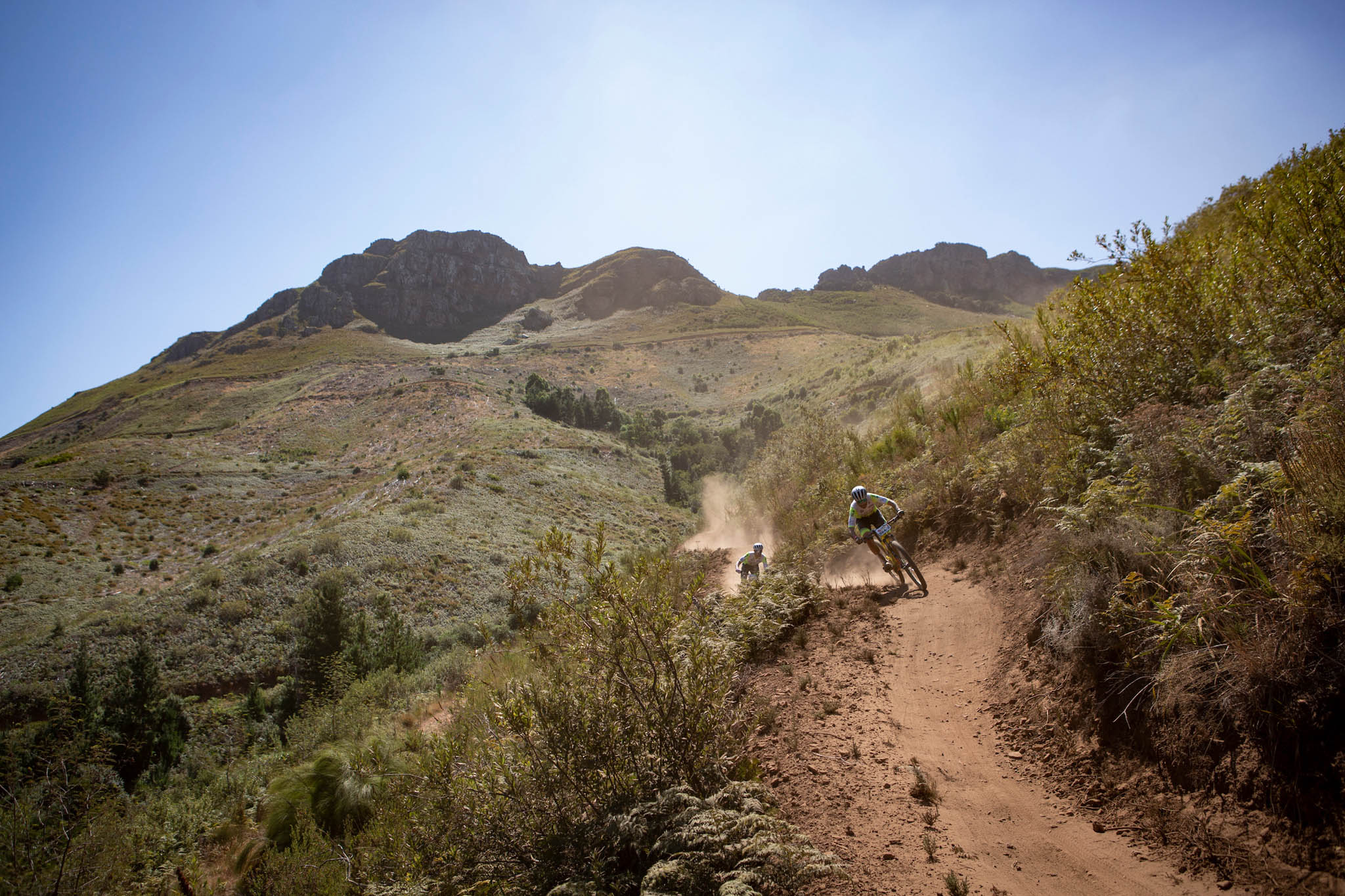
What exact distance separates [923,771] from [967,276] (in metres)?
149

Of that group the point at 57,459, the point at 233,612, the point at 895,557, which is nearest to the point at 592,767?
the point at 895,557

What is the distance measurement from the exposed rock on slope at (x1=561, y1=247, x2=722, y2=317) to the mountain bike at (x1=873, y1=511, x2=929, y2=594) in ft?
381

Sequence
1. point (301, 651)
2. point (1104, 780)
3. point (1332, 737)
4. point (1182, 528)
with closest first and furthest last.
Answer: point (1332, 737), point (1104, 780), point (1182, 528), point (301, 651)

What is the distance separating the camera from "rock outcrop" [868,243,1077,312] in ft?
408

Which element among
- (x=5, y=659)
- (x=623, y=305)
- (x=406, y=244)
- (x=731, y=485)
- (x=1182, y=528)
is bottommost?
(x=731, y=485)

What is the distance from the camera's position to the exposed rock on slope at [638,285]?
12256 cm

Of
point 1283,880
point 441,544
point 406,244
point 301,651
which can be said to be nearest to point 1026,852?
point 1283,880

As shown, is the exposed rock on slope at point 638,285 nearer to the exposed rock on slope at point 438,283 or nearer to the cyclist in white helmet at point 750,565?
the exposed rock on slope at point 438,283

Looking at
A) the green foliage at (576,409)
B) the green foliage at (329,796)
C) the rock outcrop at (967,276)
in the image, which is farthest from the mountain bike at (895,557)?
the rock outcrop at (967,276)

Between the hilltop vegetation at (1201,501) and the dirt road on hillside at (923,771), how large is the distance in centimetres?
56

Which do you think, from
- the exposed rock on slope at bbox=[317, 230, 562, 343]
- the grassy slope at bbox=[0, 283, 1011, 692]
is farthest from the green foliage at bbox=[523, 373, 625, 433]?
the exposed rock on slope at bbox=[317, 230, 562, 343]

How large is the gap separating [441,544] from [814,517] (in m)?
23.4

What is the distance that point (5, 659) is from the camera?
19.2 m

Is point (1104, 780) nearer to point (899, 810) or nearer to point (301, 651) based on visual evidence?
point (899, 810)
